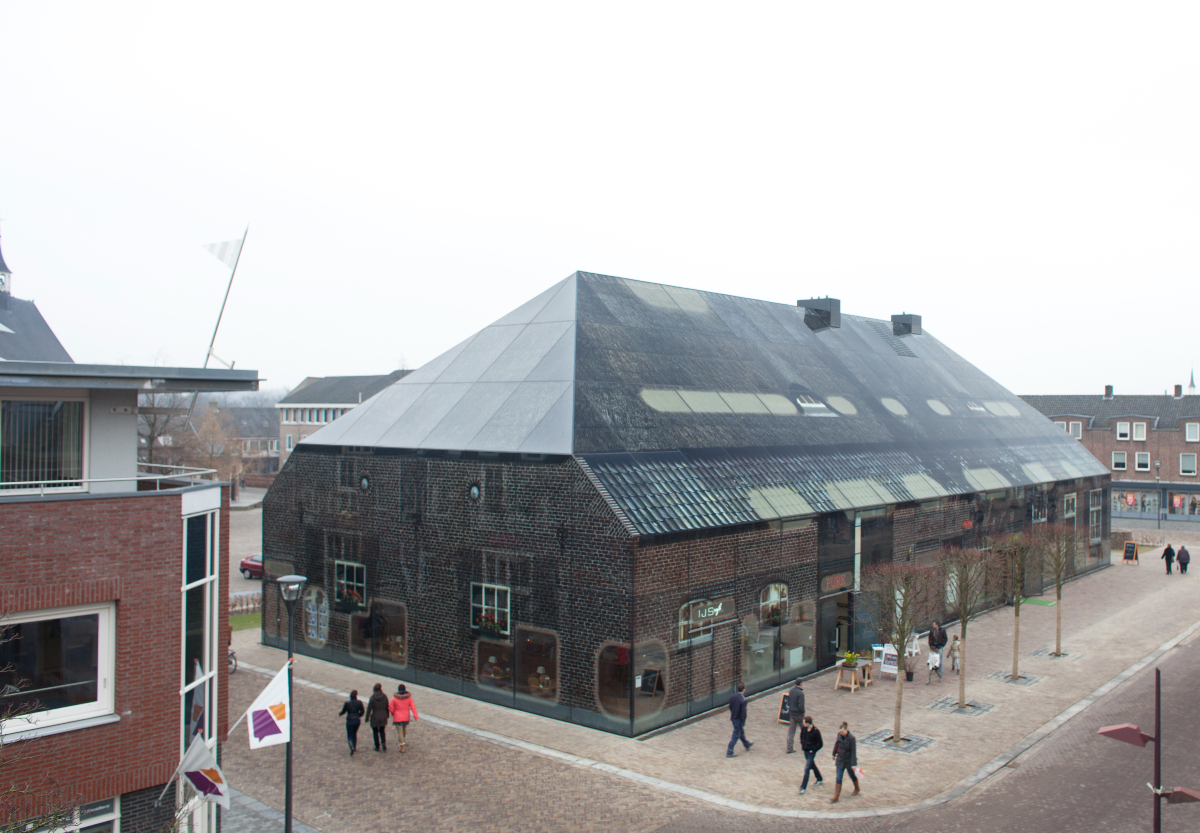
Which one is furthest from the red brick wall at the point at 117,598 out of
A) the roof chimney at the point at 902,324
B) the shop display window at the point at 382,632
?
the roof chimney at the point at 902,324

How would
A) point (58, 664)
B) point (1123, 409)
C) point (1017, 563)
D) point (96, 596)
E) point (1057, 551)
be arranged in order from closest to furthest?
point (58, 664) → point (96, 596) → point (1017, 563) → point (1057, 551) → point (1123, 409)

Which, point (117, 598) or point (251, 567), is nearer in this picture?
point (117, 598)

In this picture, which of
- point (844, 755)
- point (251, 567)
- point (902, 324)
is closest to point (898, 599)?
point (844, 755)

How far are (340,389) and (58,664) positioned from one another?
89519mm

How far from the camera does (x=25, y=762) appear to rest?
437 inches

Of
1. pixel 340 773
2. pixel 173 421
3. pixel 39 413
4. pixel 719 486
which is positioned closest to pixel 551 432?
pixel 719 486

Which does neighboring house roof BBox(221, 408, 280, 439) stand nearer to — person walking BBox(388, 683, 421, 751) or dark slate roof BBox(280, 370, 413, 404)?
dark slate roof BBox(280, 370, 413, 404)

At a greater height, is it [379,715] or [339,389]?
[339,389]

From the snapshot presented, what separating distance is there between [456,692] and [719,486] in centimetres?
839

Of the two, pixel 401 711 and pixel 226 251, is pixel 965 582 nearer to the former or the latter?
pixel 401 711

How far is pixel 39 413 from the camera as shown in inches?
502

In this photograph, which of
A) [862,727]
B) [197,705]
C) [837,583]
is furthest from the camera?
[837,583]

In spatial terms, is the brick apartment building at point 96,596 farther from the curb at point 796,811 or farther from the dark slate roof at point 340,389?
the dark slate roof at point 340,389

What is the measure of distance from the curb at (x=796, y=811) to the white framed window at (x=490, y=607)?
2.40 m
